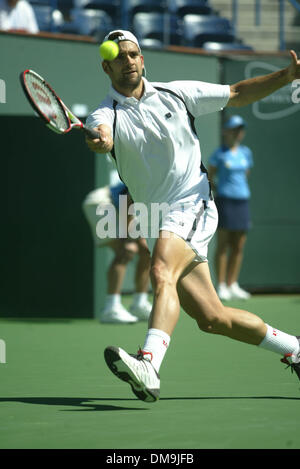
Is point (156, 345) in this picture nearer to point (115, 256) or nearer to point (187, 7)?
point (115, 256)

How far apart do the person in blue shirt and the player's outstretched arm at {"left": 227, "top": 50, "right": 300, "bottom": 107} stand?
671 cm

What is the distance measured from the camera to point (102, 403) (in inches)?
210

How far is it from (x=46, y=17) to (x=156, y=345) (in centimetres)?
952

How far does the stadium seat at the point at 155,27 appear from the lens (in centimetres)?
1440

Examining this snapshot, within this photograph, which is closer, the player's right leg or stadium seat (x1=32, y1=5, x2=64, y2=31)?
the player's right leg

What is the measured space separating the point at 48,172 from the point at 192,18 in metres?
5.77

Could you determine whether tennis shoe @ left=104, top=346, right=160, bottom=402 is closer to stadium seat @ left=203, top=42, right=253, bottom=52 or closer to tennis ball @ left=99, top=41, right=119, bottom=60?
tennis ball @ left=99, top=41, right=119, bottom=60

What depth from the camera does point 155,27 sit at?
14484 millimetres

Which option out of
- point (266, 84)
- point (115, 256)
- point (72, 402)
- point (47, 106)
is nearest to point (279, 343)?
point (72, 402)

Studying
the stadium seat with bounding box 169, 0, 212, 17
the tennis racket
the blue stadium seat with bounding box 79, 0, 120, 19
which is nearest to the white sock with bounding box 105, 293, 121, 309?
the tennis racket

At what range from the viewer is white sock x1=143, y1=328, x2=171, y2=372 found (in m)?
5.07
